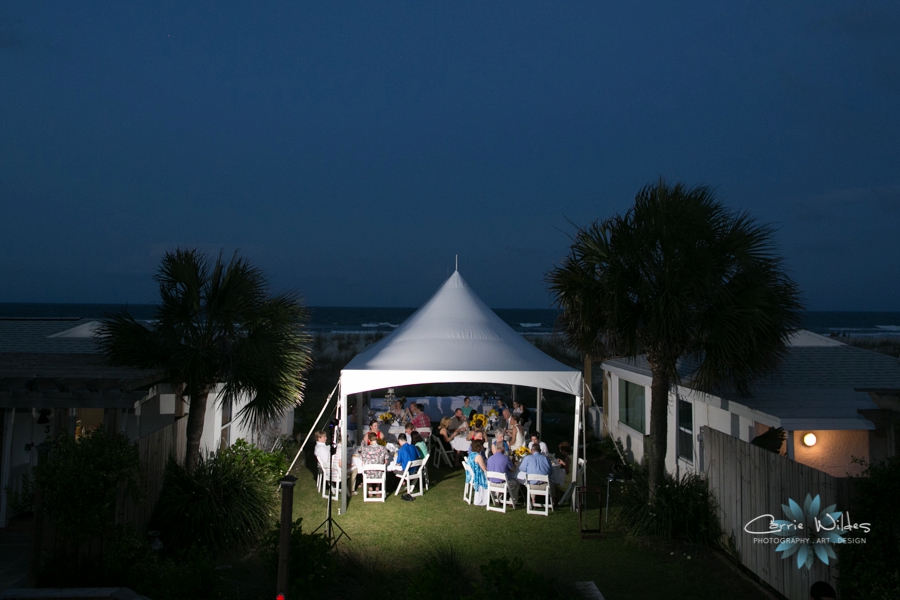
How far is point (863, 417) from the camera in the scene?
8.53 m

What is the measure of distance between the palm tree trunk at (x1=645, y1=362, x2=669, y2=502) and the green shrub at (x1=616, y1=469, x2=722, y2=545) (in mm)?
127

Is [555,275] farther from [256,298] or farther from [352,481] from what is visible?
[352,481]

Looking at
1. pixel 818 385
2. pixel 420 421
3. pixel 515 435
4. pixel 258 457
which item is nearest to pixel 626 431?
pixel 515 435

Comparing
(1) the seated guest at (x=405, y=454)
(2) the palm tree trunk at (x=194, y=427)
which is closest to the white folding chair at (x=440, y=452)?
(1) the seated guest at (x=405, y=454)

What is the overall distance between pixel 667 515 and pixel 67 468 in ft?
21.9

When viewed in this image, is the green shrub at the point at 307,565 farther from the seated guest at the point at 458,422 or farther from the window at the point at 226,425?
the seated guest at the point at 458,422

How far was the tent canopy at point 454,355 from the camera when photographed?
10531mm

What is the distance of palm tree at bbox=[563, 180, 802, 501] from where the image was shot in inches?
314

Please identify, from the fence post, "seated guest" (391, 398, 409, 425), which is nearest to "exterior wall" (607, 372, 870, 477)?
"seated guest" (391, 398, 409, 425)

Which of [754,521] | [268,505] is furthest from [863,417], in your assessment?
[268,505]

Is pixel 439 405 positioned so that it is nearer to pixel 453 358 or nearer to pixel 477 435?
pixel 477 435

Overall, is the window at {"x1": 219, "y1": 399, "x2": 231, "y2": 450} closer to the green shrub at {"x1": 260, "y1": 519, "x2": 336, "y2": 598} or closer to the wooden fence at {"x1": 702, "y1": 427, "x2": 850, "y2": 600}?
the green shrub at {"x1": 260, "y1": 519, "x2": 336, "y2": 598}

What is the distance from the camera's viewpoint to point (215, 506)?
26.5 ft

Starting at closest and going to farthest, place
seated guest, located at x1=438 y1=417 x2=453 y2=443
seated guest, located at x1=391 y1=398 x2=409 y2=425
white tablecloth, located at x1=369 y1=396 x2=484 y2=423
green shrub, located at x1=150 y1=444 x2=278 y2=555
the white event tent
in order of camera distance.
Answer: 1. green shrub, located at x1=150 y1=444 x2=278 y2=555
2. the white event tent
3. seated guest, located at x1=438 y1=417 x2=453 y2=443
4. seated guest, located at x1=391 y1=398 x2=409 y2=425
5. white tablecloth, located at x1=369 y1=396 x2=484 y2=423
